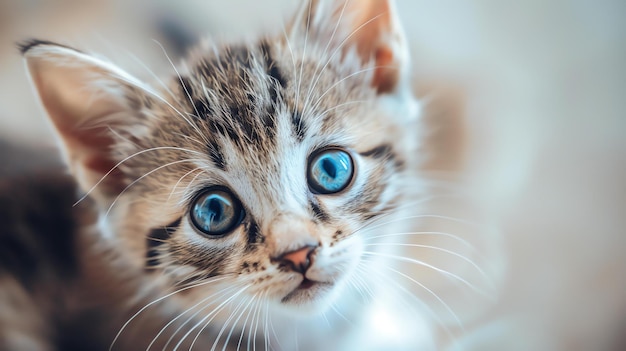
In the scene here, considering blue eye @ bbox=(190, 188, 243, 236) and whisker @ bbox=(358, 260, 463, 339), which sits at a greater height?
whisker @ bbox=(358, 260, 463, 339)

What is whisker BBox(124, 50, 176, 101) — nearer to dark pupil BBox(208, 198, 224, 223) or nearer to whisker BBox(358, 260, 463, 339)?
dark pupil BBox(208, 198, 224, 223)

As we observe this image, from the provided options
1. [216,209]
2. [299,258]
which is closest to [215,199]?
[216,209]

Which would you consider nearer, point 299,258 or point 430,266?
point 299,258

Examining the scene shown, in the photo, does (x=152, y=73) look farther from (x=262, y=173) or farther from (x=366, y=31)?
(x=366, y=31)

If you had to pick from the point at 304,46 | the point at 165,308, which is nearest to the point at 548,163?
the point at 304,46

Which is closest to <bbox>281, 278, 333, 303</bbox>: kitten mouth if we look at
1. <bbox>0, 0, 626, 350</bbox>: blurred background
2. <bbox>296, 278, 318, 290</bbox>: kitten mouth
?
<bbox>296, 278, 318, 290</bbox>: kitten mouth

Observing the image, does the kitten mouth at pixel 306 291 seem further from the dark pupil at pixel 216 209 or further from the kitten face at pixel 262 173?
the dark pupil at pixel 216 209

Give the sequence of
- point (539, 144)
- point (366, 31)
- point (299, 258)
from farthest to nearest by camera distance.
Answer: point (539, 144) → point (366, 31) → point (299, 258)

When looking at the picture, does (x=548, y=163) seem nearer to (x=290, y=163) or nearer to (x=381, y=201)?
(x=381, y=201)
